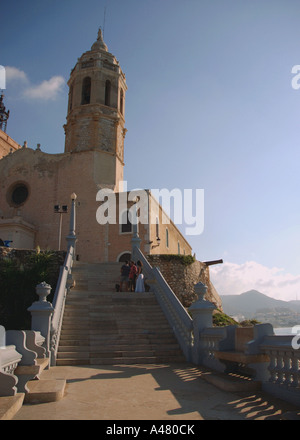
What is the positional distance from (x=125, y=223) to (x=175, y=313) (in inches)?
594

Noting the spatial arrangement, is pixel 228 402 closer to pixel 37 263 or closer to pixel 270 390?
pixel 270 390

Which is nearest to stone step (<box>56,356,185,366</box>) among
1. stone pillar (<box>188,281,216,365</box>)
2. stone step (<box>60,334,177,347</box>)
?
stone pillar (<box>188,281,216,365</box>)

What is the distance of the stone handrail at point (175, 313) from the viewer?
8.80 meters

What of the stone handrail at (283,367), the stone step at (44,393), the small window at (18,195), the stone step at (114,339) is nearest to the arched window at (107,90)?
the small window at (18,195)

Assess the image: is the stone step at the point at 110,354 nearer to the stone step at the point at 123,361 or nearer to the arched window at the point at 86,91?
the stone step at the point at 123,361

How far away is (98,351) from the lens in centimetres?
856


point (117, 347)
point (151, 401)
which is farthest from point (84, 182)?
point (151, 401)

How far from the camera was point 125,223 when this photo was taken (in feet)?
81.7

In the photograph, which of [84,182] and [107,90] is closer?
[84,182]

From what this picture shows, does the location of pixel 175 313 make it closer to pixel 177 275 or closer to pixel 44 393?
pixel 44 393

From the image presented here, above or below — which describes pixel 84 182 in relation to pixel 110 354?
above

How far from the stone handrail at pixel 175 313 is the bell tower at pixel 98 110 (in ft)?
50.3

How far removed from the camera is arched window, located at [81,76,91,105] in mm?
29172

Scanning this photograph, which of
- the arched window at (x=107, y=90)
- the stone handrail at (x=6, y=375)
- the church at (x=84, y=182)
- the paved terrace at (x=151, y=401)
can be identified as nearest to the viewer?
the stone handrail at (x=6, y=375)
